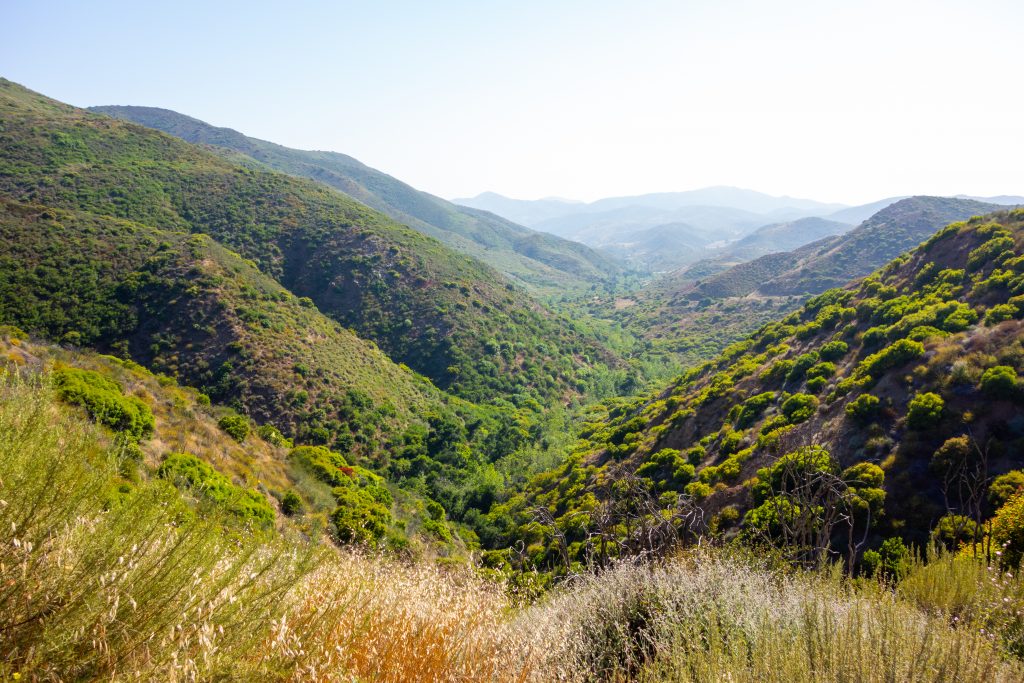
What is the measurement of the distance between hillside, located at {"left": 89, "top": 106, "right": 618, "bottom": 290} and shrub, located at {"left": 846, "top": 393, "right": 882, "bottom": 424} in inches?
4827

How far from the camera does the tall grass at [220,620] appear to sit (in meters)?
2.60

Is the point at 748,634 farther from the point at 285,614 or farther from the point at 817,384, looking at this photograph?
the point at 817,384

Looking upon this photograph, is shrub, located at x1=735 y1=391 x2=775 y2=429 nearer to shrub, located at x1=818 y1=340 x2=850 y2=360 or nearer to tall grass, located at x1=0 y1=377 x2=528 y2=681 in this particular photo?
shrub, located at x1=818 y1=340 x2=850 y2=360

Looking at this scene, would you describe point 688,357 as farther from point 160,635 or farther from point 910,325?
point 160,635

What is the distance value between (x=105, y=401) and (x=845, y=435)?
21.9m

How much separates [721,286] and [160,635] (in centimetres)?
10216

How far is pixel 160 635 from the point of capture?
2844mm

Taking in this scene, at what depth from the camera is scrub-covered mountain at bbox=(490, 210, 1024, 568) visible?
10.7 meters

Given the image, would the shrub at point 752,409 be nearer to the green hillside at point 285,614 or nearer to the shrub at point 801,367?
the shrub at point 801,367

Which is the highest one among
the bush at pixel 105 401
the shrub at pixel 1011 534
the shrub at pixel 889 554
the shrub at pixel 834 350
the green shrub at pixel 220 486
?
the shrub at pixel 834 350

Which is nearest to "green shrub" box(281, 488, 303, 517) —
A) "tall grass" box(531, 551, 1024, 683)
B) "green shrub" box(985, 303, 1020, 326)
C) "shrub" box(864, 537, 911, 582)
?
"tall grass" box(531, 551, 1024, 683)

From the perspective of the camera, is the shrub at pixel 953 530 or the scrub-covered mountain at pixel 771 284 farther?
the scrub-covered mountain at pixel 771 284

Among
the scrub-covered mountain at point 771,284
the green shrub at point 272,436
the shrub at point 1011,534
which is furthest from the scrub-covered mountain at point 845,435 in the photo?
Result: the scrub-covered mountain at point 771,284

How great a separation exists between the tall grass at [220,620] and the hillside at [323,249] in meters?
37.2
